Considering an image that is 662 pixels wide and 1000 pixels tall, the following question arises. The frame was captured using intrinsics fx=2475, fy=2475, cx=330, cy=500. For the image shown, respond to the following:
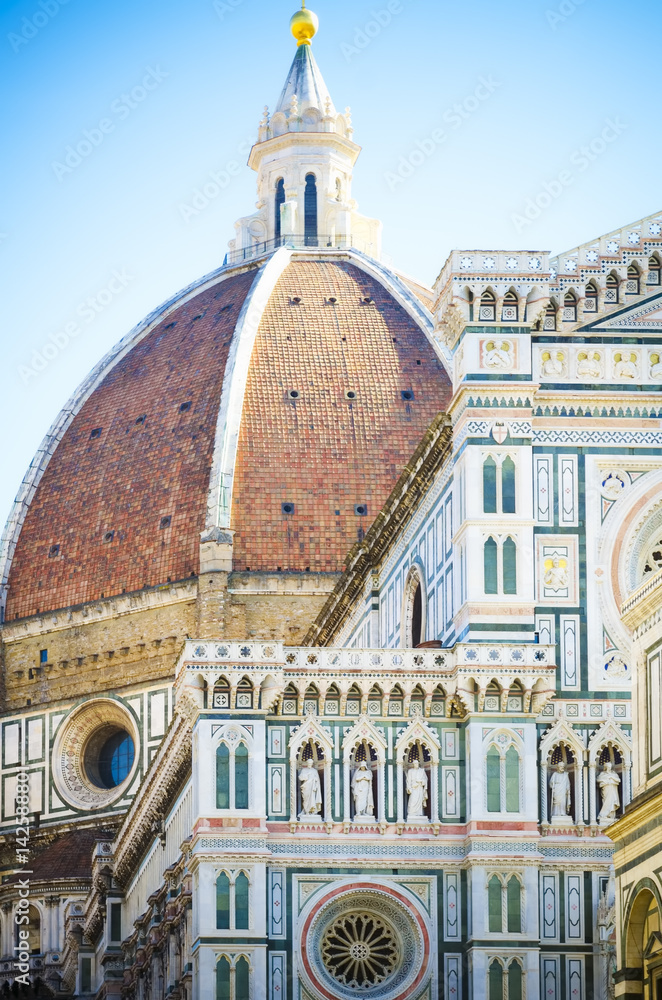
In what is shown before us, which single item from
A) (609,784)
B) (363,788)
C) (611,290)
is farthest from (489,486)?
(363,788)

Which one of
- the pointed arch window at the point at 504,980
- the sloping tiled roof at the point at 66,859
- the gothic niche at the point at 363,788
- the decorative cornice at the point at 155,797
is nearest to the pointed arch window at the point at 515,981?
the pointed arch window at the point at 504,980

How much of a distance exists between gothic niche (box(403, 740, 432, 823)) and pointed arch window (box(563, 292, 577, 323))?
695 centimetres

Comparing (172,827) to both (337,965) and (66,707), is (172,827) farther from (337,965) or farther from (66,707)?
(66,707)

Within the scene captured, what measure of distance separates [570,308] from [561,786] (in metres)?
7.40

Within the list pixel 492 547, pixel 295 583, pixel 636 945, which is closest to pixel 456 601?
pixel 492 547

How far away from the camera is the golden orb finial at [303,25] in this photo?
78562 millimetres

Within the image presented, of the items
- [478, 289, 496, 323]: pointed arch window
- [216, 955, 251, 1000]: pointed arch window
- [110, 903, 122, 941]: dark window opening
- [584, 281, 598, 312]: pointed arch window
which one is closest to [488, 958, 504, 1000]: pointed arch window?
[216, 955, 251, 1000]: pointed arch window

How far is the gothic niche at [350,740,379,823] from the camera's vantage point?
35875mm

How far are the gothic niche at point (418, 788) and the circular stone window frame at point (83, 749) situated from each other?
86.4 ft

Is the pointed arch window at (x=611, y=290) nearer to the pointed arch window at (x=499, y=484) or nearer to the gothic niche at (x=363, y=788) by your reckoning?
the pointed arch window at (x=499, y=484)

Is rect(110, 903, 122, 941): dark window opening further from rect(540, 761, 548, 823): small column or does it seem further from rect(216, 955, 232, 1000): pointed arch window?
rect(540, 761, 548, 823): small column

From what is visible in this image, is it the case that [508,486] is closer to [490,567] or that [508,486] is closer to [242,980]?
[490,567]

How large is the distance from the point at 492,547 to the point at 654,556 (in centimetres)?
258

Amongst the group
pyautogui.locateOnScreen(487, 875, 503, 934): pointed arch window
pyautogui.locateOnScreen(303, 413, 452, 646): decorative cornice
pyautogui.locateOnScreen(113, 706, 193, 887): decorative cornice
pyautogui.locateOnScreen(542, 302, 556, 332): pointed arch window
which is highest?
pyautogui.locateOnScreen(542, 302, 556, 332): pointed arch window
